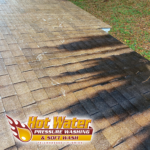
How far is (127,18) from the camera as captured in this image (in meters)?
19.3

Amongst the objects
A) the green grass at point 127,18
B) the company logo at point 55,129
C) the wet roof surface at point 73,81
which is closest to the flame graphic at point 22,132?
the company logo at point 55,129

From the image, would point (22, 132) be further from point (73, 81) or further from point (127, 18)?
point (127, 18)

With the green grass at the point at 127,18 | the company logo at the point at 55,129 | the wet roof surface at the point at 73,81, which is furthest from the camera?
the green grass at the point at 127,18

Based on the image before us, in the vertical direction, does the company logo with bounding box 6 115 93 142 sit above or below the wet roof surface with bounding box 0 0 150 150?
below

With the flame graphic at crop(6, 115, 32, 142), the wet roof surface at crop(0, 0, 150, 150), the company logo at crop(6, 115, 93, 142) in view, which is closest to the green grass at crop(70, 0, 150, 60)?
the wet roof surface at crop(0, 0, 150, 150)

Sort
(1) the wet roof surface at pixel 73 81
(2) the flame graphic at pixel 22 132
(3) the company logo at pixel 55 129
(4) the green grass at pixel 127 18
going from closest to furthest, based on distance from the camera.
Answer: (2) the flame graphic at pixel 22 132 → (3) the company logo at pixel 55 129 → (1) the wet roof surface at pixel 73 81 → (4) the green grass at pixel 127 18

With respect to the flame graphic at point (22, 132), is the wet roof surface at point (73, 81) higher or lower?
higher

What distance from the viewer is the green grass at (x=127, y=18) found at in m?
14.6

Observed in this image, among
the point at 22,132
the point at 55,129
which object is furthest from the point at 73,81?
the point at 22,132

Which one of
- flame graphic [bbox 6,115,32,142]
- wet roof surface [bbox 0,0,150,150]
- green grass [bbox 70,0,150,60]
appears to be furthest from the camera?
green grass [bbox 70,0,150,60]

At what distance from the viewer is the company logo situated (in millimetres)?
2480

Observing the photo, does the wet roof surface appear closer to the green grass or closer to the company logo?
the company logo

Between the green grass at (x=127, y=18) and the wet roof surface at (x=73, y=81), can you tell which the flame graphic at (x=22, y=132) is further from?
the green grass at (x=127, y=18)

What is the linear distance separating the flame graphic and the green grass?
1327 cm
